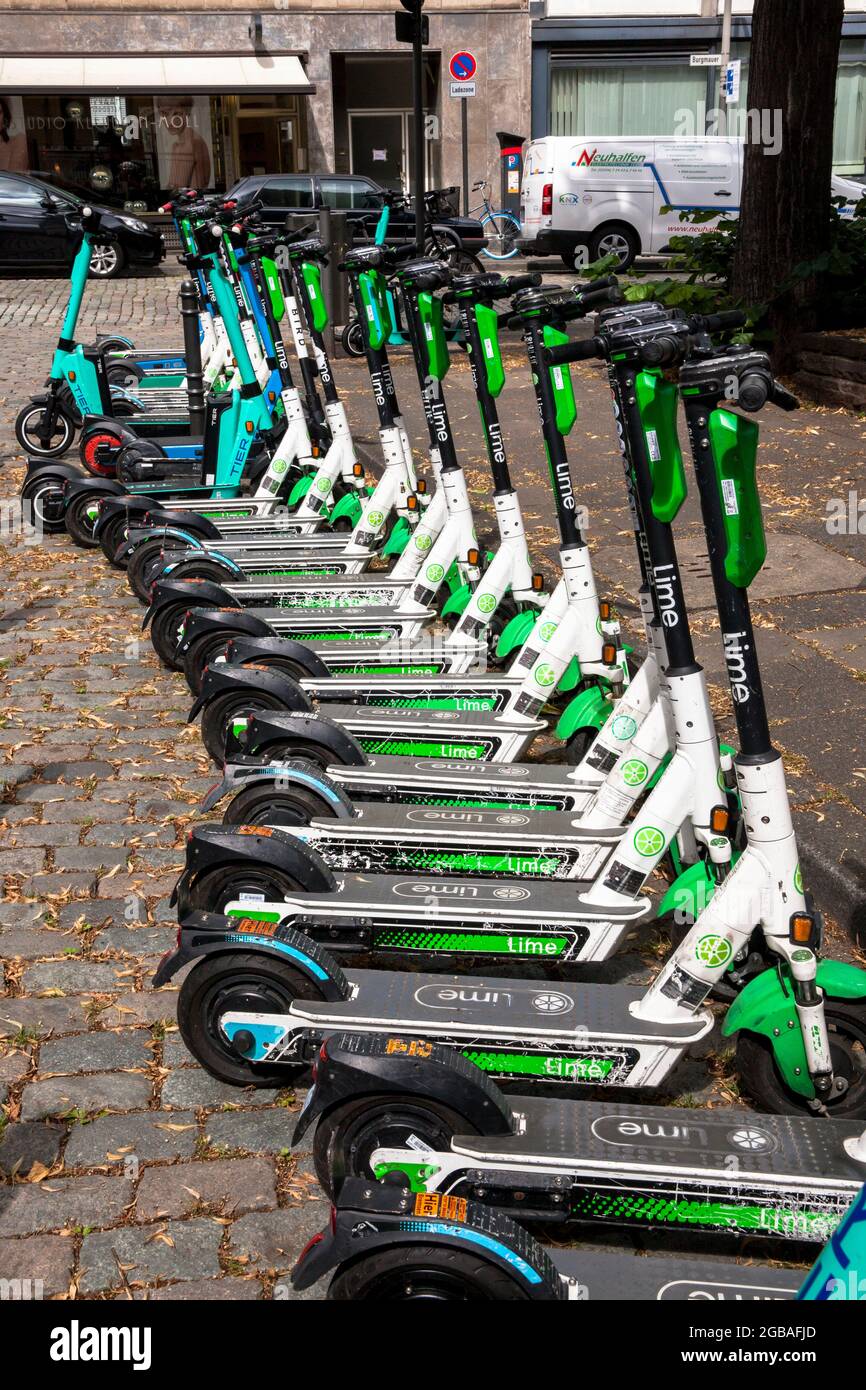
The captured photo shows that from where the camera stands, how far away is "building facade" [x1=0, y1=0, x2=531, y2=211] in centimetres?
2580


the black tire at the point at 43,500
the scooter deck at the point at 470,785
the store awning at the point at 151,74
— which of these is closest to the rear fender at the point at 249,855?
the scooter deck at the point at 470,785

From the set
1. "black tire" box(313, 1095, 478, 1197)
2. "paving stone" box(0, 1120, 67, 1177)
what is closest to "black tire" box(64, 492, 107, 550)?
"paving stone" box(0, 1120, 67, 1177)

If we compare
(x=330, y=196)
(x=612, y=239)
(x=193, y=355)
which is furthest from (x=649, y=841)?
(x=330, y=196)

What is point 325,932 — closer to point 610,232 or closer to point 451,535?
point 451,535

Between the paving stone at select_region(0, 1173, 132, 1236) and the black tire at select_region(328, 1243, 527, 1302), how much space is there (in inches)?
31.1

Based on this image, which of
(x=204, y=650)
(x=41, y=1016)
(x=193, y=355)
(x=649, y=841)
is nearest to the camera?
(x=649, y=841)

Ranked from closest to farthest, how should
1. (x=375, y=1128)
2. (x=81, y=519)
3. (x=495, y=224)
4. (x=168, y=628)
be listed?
(x=375, y=1128) → (x=168, y=628) → (x=81, y=519) → (x=495, y=224)

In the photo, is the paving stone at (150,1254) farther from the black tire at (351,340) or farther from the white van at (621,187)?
the white van at (621,187)

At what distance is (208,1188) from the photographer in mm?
3006

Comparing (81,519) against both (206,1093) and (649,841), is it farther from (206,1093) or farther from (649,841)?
(649,841)

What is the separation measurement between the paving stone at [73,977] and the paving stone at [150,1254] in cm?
100

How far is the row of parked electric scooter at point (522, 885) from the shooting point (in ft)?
→ 8.79

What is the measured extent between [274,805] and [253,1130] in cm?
123
